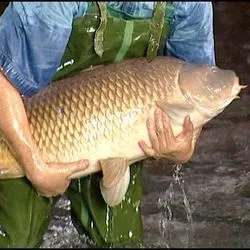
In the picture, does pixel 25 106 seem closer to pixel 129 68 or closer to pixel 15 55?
pixel 15 55

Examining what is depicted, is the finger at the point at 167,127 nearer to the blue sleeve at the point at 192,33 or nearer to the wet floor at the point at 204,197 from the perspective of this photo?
the blue sleeve at the point at 192,33

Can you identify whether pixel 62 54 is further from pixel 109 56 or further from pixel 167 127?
pixel 167 127

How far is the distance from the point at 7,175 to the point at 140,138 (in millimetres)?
364

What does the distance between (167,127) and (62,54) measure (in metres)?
0.33

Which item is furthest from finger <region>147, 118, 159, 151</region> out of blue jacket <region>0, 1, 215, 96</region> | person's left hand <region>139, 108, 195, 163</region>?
blue jacket <region>0, 1, 215, 96</region>

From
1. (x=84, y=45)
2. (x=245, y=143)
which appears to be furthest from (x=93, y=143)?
(x=245, y=143)

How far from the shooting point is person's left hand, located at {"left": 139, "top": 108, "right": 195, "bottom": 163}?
95.0 inches

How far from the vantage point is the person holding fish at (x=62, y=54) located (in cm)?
239

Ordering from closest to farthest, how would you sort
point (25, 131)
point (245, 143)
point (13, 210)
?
1. point (25, 131)
2. point (13, 210)
3. point (245, 143)

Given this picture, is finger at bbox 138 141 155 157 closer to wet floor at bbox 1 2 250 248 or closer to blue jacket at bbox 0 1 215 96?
blue jacket at bbox 0 1 215 96

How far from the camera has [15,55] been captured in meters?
2.47

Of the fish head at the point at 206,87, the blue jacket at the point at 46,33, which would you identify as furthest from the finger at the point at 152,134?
the blue jacket at the point at 46,33

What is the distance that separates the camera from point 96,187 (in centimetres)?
277

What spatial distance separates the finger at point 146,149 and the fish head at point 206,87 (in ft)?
0.50
